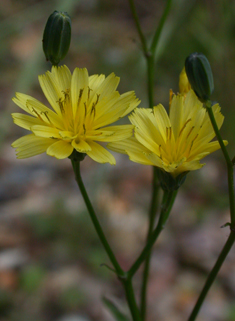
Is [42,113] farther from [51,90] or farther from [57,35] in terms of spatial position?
[57,35]

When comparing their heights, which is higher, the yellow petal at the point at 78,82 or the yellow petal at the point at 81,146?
the yellow petal at the point at 78,82

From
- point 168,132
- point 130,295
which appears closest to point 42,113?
point 168,132

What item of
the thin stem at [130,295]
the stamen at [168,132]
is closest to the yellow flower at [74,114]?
the stamen at [168,132]

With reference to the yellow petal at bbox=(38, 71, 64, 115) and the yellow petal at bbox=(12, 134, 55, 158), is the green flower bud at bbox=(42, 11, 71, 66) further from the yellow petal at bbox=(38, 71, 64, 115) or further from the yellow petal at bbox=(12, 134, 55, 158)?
the yellow petal at bbox=(12, 134, 55, 158)

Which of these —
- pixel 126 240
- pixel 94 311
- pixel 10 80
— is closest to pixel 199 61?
pixel 94 311

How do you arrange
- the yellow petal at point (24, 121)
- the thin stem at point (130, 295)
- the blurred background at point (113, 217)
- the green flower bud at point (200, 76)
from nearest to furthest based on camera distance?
the green flower bud at point (200, 76)
the yellow petal at point (24, 121)
the thin stem at point (130, 295)
the blurred background at point (113, 217)

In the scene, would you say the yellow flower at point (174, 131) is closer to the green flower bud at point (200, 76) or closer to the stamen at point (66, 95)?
the green flower bud at point (200, 76)
